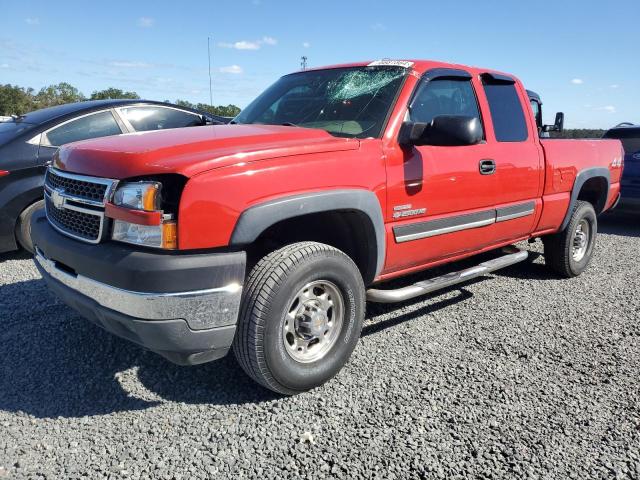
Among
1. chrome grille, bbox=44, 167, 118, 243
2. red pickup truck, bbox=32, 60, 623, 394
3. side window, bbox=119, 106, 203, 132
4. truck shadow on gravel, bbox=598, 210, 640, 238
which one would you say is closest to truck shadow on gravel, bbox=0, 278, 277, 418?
red pickup truck, bbox=32, 60, 623, 394

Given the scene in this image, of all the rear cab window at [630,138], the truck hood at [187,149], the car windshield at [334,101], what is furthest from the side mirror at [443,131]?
the rear cab window at [630,138]

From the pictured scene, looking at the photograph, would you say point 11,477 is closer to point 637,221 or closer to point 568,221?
point 568,221

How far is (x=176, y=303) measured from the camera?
227 centimetres

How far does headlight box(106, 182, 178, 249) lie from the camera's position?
2.26m

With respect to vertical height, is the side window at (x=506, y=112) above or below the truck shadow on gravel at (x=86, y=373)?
above

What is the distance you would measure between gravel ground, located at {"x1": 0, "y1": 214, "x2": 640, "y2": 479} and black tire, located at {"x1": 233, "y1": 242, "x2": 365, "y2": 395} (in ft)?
0.53

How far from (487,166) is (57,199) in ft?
9.43

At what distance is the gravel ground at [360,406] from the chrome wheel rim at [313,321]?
250 mm

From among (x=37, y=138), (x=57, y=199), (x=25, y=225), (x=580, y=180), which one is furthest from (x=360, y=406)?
(x=37, y=138)

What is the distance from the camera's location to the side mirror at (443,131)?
2945 mm

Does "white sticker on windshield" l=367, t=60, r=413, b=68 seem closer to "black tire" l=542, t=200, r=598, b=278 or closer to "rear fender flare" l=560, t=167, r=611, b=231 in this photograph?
"rear fender flare" l=560, t=167, r=611, b=231

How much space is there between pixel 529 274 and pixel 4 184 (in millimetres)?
5338

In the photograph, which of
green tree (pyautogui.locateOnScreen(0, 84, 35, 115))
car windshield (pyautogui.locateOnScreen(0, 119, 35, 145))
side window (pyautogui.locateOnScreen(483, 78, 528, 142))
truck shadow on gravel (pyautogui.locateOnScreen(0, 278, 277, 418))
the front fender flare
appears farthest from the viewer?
green tree (pyautogui.locateOnScreen(0, 84, 35, 115))

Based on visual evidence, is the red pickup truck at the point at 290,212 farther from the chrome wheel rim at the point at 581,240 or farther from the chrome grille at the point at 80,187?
the chrome wheel rim at the point at 581,240
